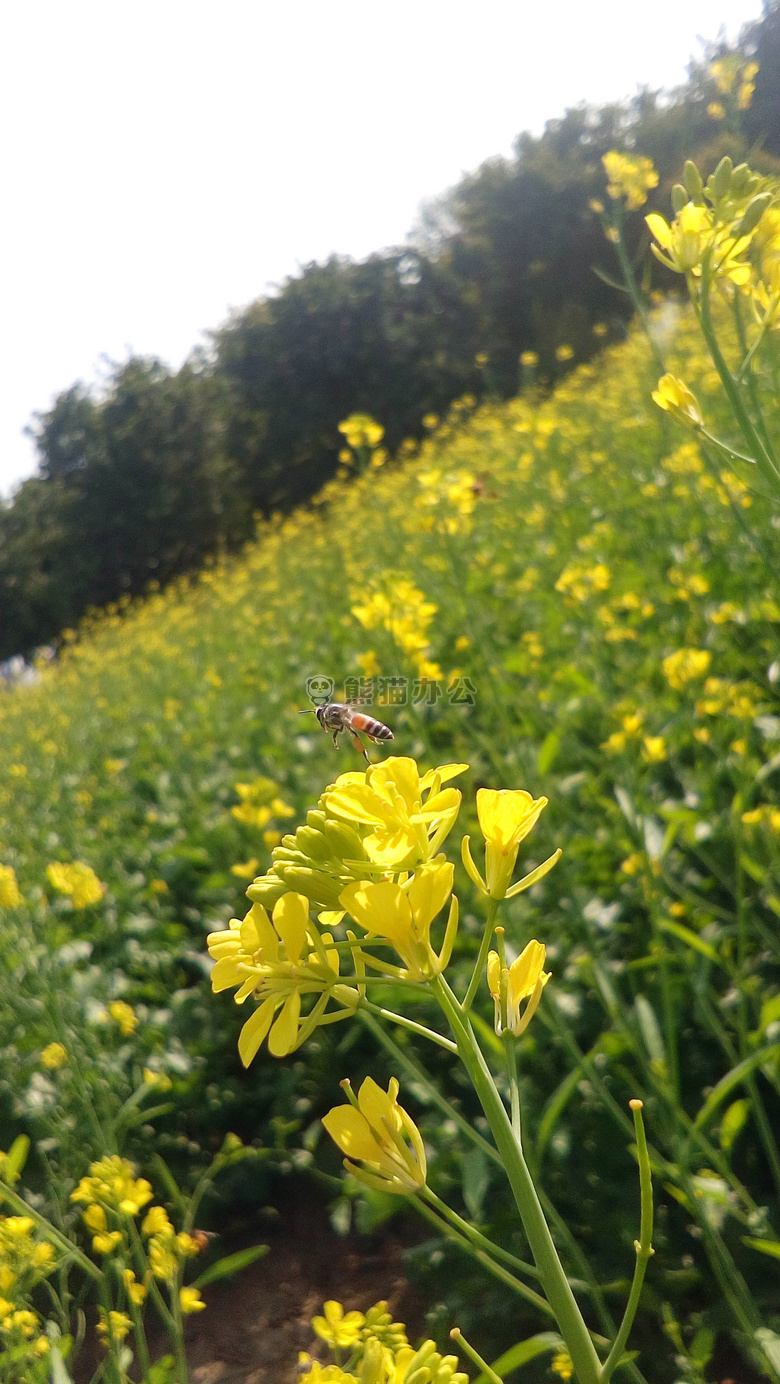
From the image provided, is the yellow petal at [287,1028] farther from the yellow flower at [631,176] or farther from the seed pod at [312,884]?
the yellow flower at [631,176]

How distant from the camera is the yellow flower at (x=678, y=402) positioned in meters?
1.21

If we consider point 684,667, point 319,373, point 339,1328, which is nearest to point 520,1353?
point 339,1328

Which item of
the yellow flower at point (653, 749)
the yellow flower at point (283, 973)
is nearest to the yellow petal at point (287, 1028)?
Answer: the yellow flower at point (283, 973)

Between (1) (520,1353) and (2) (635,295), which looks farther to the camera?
(2) (635,295)

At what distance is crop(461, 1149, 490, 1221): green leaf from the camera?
1.60m

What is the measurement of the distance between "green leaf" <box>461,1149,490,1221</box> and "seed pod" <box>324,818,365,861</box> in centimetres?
123

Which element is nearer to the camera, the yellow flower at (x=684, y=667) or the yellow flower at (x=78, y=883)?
the yellow flower at (x=684, y=667)

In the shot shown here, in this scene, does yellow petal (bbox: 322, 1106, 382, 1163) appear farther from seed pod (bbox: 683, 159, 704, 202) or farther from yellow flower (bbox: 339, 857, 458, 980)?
seed pod (bbox: 683, 159, 704, 202)

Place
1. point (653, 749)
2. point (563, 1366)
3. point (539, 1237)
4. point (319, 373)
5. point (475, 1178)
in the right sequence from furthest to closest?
1. point (319, 373)
2. point (653, 749)
3. point (475, 1178)
4. point (563, 1366)
5. point (539, 1237)

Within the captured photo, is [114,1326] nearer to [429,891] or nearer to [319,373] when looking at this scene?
[429,891]

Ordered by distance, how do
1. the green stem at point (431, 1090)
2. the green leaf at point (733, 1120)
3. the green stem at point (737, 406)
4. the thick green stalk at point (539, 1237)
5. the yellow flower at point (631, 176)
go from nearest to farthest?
the thick green stalk at point (539, 1237) → the green stem at point (431, 1090) → the green stem at point (737, 406) → the green leaf at point (733, 1120) → the yellow flower at point (631, 176)

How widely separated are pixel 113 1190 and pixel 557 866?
1.26 meters

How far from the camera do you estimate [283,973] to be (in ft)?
2.04

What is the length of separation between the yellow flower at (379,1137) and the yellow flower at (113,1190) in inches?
45.9
